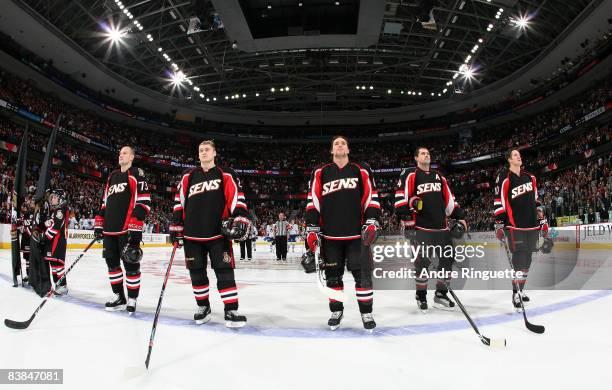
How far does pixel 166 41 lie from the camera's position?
24.7 m

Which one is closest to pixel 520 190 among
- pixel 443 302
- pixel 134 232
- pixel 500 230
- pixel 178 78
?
pixel 500 230

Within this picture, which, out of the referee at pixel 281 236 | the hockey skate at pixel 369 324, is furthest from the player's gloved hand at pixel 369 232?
the referee at pixel 281 236

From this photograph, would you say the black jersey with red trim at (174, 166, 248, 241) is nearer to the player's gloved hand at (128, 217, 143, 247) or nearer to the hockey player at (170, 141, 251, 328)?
the hockey player at (170, 141, 251, 328)

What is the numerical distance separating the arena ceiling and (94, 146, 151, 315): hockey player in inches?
579

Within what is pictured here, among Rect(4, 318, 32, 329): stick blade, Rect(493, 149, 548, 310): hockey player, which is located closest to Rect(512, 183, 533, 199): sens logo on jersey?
Rect(493, 149, 548, 310): hockey player

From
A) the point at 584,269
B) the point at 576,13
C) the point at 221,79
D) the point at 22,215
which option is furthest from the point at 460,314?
the point at 221,79

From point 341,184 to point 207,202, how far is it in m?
1.32

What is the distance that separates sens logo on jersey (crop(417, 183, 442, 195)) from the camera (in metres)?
4.62

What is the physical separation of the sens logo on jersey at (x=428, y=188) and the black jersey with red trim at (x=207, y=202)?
2.09 metres

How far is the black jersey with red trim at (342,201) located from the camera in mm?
3721

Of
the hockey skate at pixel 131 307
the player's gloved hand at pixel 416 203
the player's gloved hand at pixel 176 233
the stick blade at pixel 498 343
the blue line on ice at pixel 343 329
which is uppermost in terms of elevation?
the player's gloved hand at pixel 416 203

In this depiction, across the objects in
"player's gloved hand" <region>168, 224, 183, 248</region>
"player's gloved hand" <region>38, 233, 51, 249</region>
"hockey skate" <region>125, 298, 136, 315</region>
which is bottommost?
"hockey skate" <region>125, 298, 136, 315</region>

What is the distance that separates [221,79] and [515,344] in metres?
29.3

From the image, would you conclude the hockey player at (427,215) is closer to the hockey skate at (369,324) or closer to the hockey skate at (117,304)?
the hockey skate at (369,324)
